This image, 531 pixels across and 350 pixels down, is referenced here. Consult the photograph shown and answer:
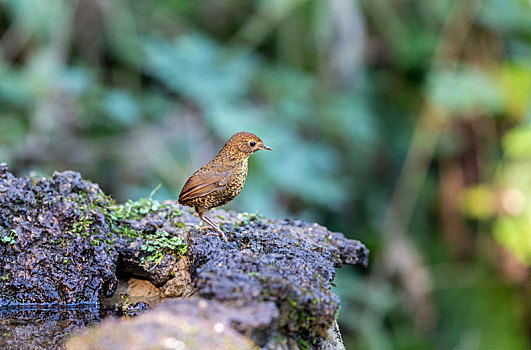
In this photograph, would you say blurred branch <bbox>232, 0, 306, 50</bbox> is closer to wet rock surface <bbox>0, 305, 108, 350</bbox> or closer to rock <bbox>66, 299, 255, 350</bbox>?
wet rock surface <bbox>0, 305, 108, 350</bbox>

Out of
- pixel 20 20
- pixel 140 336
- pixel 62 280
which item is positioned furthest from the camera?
pixel 20 20

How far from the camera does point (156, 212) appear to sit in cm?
329

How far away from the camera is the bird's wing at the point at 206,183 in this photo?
3.04 meters

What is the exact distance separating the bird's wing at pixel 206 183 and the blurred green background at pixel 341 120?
8.17ft

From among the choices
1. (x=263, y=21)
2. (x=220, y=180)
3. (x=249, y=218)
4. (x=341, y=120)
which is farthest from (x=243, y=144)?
(x=263, y=21)

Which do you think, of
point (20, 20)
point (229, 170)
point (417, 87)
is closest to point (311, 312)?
point (229, 170)

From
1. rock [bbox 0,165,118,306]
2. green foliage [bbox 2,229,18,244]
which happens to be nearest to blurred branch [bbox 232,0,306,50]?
rock [bbox 0,165,118,306]

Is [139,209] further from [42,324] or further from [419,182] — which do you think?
[419,182]

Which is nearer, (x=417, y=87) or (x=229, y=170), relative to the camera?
(x=229, y=170)

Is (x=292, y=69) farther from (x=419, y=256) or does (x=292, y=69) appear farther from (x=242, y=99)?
(x=419, y=256)

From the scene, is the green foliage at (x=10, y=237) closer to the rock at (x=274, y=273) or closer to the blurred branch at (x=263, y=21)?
the rock at (x=274, y=273)

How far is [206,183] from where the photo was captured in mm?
3047

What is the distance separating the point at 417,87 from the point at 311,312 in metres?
5.68

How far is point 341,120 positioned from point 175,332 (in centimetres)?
485
